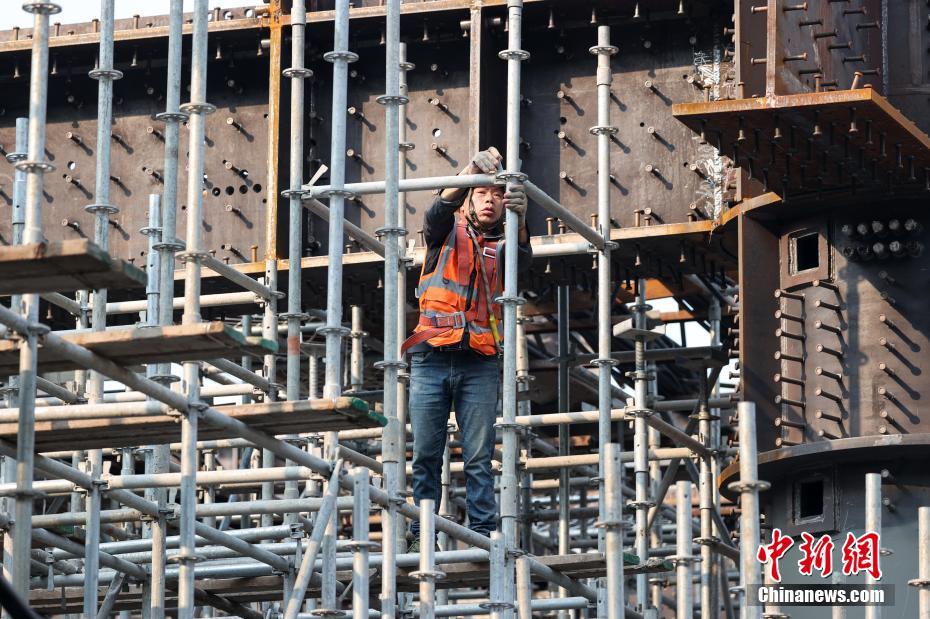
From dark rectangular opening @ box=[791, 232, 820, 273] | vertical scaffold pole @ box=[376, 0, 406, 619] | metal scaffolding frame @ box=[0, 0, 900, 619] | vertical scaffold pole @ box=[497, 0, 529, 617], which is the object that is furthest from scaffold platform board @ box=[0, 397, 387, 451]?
dark rectangular opening @ box=[791, 232, 820, 273]

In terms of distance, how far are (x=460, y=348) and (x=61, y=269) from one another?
5847 millimetres

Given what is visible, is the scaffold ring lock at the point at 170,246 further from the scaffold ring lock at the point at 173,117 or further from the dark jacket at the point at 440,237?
the dark jacket at the point at 440,237

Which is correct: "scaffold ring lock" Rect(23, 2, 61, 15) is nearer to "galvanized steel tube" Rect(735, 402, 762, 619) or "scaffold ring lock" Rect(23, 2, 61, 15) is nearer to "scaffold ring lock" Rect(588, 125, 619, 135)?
"galvanized steel tube" Rect(735, 402, 762, 619)

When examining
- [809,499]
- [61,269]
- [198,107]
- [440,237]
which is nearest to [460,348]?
[440,237]

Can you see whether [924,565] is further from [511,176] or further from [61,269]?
[61,269]

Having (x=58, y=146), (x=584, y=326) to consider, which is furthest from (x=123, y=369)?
(x=584, y=326)

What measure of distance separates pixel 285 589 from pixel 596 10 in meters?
7.07

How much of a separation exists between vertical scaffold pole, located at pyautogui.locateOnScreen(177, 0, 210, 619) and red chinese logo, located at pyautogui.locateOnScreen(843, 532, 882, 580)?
6.46 m

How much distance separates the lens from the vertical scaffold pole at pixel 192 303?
47.5 feet

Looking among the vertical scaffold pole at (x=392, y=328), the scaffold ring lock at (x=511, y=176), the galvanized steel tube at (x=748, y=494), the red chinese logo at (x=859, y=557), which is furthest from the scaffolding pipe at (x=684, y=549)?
the scaffold ring lock at (x=511, y=176)

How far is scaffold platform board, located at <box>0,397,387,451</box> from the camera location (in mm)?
14531

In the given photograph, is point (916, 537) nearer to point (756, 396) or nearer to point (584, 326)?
point (756, 396)

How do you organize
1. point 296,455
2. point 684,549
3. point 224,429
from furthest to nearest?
point 684,549 < point 296,455 < point 224,429

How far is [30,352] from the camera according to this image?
42.7 ft
